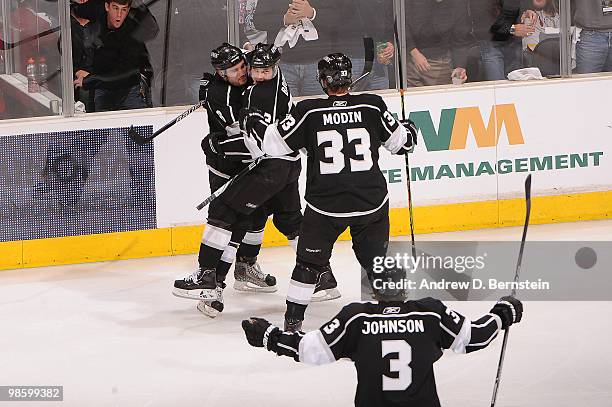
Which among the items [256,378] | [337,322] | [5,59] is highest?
[5,59]

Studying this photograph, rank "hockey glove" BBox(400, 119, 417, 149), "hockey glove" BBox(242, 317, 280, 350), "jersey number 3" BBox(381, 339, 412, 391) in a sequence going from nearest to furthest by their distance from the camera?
"jersey number 3" BBox(381, 339, 412, 391), "hockey glove" BBox(242, 317, 280, 350), "hockey glove" BBox(400, 119, 417, 149)

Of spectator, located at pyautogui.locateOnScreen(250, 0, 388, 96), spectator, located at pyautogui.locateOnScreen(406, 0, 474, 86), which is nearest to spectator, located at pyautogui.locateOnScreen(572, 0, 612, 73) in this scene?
spectator, located at pyautogui.locateOnScreen(406, 0, 474, 86)

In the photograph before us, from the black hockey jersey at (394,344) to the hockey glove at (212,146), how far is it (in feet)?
9.19

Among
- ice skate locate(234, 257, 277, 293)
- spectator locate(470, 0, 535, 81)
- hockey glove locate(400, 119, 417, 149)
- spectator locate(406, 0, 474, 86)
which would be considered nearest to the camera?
hockey glove locate(400, 119, 417, 149)

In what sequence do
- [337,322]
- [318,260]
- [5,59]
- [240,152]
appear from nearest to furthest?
[337,322], [318,260], [240,152], [5,59]

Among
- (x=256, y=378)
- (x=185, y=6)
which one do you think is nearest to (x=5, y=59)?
(x=185, y=6)

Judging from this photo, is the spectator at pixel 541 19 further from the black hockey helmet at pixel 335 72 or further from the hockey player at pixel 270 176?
the black hockey helmet at pixel 335 72

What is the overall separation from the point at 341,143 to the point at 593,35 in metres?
3.64

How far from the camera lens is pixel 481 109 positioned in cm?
802

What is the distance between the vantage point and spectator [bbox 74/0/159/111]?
767cm

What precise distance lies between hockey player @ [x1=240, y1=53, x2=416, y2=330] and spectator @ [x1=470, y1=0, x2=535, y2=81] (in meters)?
2.90

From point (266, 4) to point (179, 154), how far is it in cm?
113

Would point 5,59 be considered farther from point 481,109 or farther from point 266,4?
point 481,109

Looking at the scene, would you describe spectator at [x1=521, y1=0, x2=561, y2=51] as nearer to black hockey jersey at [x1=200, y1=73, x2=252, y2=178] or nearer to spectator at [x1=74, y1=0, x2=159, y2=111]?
spectator at [x1=74, y1=0, x2=159, y2=111]
